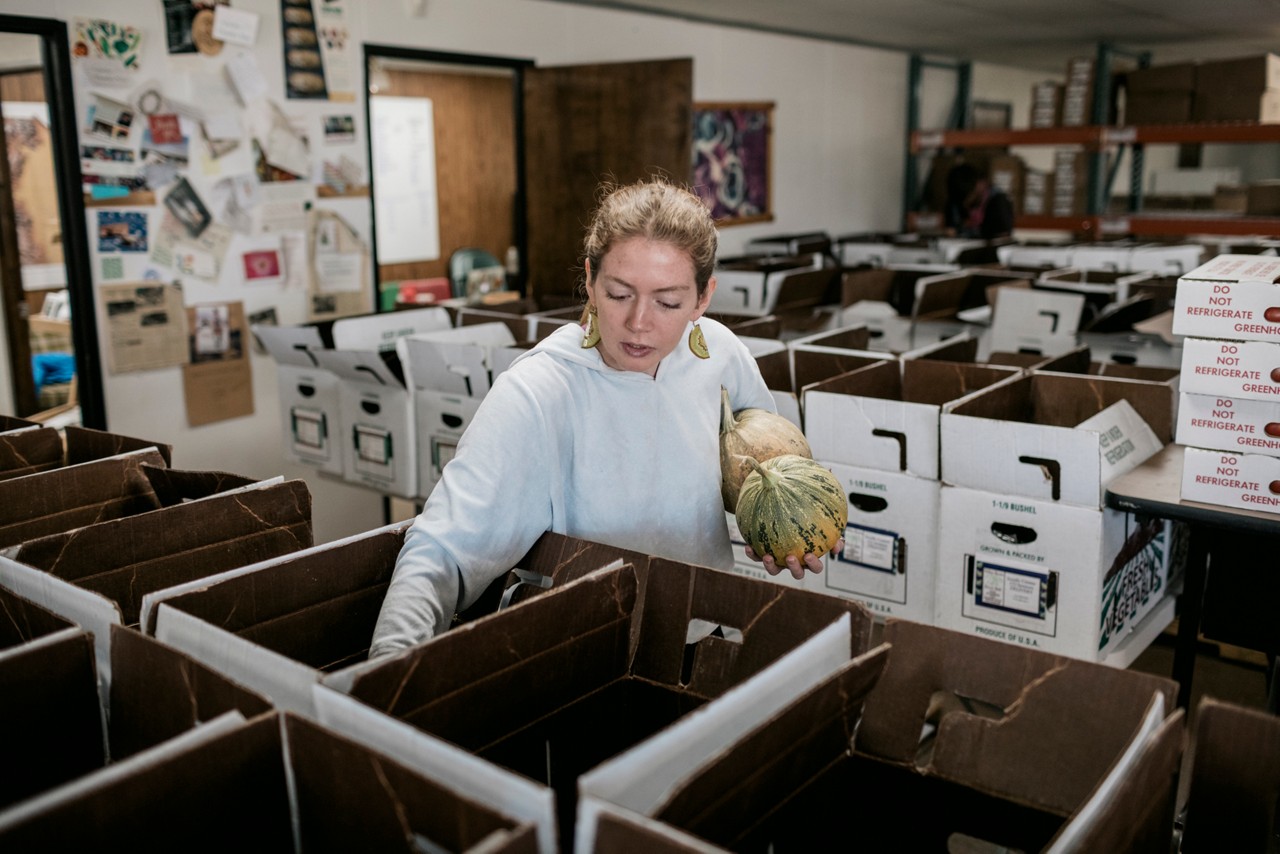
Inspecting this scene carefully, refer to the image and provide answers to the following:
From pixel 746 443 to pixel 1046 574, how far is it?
938 mm

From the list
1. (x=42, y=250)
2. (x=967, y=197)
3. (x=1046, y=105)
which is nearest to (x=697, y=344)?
(x=42, y=250)

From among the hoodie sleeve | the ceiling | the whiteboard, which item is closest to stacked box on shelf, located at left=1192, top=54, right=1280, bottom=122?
the ceiling

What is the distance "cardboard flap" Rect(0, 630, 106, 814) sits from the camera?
3.26ft

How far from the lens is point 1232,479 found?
7.00ft

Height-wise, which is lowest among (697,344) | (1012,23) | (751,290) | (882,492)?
(882,492)

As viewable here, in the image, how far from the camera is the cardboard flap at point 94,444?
1.88 meters

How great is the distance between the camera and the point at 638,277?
1.56 meters

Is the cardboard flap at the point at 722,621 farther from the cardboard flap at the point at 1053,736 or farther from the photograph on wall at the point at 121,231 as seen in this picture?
the photograph on wall at the point at 121,231

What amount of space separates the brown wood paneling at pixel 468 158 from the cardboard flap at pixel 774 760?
287 inches

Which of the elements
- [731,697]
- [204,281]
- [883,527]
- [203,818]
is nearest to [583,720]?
[731,697]

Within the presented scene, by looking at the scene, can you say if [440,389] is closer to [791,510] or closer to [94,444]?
[94,444]

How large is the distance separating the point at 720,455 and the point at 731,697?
2.97 ft

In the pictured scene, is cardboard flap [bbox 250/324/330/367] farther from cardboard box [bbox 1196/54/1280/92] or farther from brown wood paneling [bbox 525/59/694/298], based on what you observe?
cardboard box [bbox 1196/54/1280/92]

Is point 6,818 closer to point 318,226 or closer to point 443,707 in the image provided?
point 443,707
